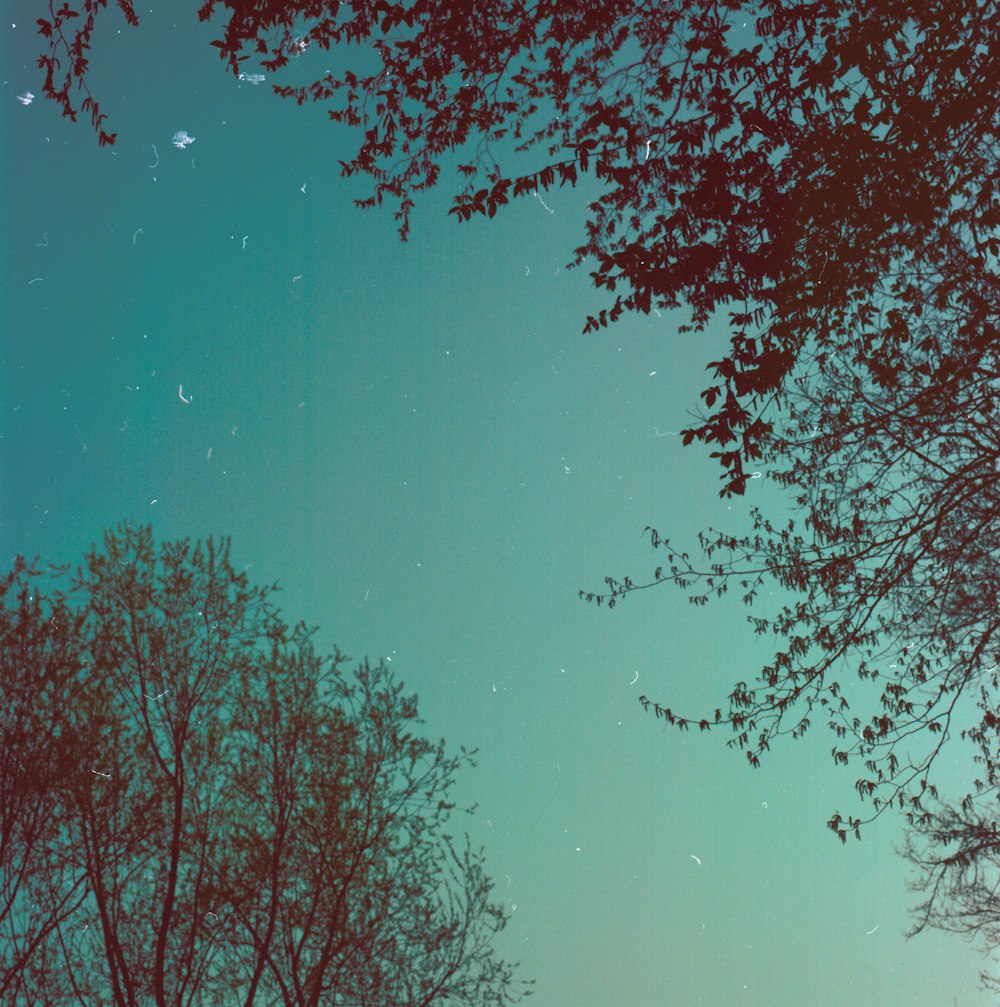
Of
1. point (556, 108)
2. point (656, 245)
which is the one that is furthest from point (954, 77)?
point (556, 108)

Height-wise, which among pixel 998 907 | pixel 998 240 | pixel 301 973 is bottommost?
pixel 998 907

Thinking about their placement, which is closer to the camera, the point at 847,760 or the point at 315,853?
the point at 847,760

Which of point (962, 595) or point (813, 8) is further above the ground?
point (813, 8)

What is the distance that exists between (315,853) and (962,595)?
31.4 ft

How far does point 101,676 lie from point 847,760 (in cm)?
1012

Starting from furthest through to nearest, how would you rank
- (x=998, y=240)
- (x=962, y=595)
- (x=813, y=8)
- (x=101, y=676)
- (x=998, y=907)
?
(x=101, y=676) → (x=998, y=907) → (x=962, y=595) → (x=998, y=240) → (x=813, y=8)

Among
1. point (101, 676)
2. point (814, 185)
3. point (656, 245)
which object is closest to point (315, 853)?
point (101, 676)

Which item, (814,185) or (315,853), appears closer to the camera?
(814,185)

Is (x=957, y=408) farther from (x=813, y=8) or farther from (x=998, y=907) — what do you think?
(x=998, y=907)

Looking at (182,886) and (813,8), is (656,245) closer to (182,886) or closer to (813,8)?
(813,8)

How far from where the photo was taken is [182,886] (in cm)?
1312

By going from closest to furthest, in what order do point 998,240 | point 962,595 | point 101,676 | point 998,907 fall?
point 998,240
point 962,595
point 998,907
point 101,676

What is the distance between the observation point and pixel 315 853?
13.8m

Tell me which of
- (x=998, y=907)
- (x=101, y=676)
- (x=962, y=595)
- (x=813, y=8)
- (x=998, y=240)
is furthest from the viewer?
(x=101, y=676)
